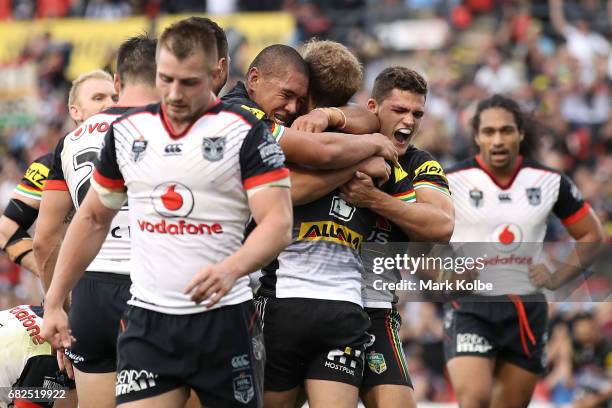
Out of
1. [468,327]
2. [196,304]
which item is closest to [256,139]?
[196,304]

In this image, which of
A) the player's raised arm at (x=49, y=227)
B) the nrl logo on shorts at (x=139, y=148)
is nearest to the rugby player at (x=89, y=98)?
the player's raised arm at (x=49, y=227)

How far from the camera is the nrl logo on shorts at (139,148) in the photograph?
5249 millimetres

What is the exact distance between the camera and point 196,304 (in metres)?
5.19

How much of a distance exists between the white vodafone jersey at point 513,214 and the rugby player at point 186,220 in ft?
13.7

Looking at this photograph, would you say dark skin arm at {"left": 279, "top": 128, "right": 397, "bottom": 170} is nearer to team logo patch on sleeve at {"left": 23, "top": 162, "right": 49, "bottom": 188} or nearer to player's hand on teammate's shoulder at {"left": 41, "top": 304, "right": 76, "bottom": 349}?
player's hand on teammate's shoulder at {"left": 41, "top": 304, "right": 76, "bottom": 349}

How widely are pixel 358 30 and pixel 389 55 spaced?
0.83 m

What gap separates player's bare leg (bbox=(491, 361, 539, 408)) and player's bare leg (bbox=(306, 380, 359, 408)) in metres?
3.14

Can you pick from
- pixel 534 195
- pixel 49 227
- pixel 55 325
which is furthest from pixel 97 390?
pixel 534 195

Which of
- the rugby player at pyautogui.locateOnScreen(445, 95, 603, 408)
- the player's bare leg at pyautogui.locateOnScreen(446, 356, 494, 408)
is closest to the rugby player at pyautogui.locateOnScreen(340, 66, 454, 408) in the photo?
the player's bare leg at pyautogui.locateOnScreen(446, 356, 494, 408)

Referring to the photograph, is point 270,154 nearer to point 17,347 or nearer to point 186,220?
point 186,220

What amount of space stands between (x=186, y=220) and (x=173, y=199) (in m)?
0.12

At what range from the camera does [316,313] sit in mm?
6254

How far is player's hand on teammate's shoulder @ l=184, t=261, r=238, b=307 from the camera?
191 inches

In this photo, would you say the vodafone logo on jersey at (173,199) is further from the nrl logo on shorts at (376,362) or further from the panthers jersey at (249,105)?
the nrl logo on shorts at (376,362)
